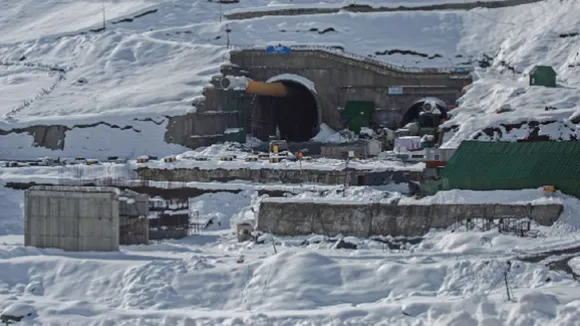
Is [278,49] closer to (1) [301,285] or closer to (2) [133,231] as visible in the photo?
(2) [133,231]

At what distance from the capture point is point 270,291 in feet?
109

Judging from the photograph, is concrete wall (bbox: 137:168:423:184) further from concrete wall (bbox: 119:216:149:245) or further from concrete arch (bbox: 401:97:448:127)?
concrete arch (bbox: 401:97:448:127)

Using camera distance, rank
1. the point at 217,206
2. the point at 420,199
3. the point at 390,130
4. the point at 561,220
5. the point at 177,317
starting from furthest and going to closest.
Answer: the point at 390,130 < the point at 217,206 < the point at 420,199 < the point at 561,220 < the point at 177,317

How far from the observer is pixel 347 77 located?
57625 mm

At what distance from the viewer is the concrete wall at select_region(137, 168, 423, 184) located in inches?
1716

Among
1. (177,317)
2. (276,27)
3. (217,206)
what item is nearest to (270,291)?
(177,317)

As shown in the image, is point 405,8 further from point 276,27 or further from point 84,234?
point 84,234

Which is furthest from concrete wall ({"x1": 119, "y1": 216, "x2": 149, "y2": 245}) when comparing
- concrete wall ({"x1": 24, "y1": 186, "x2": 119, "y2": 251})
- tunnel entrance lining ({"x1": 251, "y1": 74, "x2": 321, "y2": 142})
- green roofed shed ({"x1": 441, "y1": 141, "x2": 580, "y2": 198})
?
tunnel entrance lining ({"x1": 251, "y1": 74, "x2": 321, "y2": 142})

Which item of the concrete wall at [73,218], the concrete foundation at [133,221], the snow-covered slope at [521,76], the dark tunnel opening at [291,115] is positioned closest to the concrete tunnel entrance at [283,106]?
the dark tunnel opening at [291,115]

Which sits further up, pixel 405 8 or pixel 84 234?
pixel 405 8

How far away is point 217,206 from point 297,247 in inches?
240

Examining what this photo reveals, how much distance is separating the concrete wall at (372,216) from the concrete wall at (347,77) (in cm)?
1708

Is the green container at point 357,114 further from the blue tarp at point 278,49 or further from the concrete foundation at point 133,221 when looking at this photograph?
the concrete foundation at point 133,221

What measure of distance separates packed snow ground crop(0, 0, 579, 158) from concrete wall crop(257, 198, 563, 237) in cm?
905
